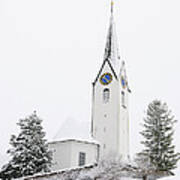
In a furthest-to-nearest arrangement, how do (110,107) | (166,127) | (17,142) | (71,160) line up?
(110,107), (166,127), (71,160), (17,142)

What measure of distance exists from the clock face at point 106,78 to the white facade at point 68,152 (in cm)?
863

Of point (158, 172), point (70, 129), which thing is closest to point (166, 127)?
point (70, 129)

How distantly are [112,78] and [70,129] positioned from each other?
343 inches

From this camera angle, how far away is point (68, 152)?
33.0m

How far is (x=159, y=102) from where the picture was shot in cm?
3691

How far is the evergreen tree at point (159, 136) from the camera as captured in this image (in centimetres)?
3409

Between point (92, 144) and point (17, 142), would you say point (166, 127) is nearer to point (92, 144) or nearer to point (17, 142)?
point (92, 144)

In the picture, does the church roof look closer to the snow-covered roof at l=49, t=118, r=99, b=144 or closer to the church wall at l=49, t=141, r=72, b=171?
the snow-covered roof at l=49, t=118, r=99, b=144

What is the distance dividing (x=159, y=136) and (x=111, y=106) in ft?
21.3

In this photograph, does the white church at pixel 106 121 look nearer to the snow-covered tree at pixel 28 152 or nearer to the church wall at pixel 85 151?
the church wall at pixel 85 151

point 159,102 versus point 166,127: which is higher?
point 159,102

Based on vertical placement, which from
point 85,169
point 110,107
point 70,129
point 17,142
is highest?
point 110,107

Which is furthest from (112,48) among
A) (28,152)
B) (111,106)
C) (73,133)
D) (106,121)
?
(28,152)

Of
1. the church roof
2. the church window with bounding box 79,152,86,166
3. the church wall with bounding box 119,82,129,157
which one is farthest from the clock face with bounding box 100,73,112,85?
the church window with bounding box 79,152,86,166
